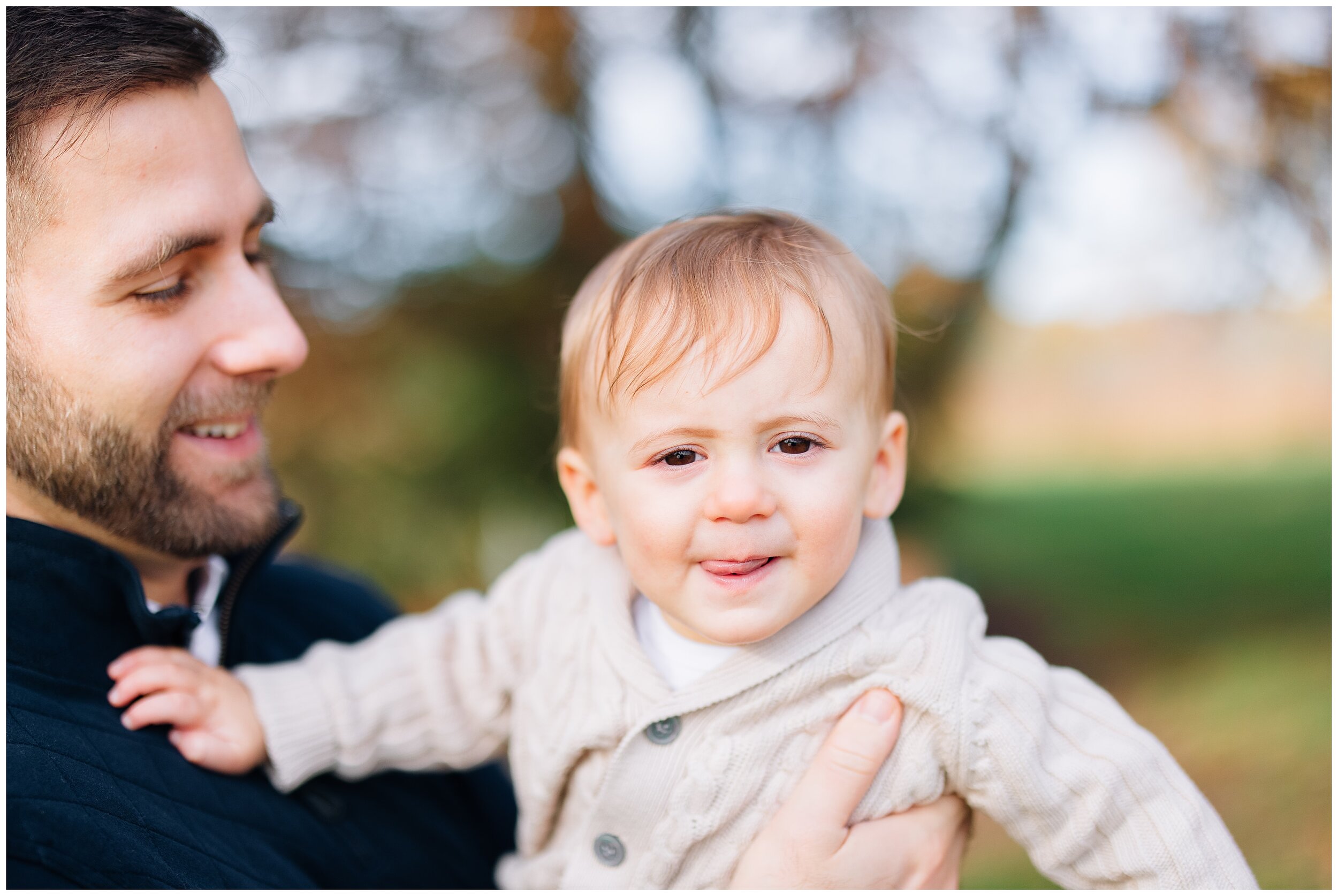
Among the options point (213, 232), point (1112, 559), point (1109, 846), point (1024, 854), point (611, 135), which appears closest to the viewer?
point (1109, 846)

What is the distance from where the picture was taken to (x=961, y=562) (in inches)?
280

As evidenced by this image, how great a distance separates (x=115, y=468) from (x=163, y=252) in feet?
1.30

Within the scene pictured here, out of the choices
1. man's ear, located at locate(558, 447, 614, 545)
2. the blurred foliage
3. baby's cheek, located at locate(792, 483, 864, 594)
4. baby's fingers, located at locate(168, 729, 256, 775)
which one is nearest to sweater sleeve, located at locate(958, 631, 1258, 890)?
baby's cheek, located at locate(792, 483, 864, 594)

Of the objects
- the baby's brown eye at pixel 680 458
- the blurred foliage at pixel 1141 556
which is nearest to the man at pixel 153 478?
the baby's brown eye at pixel 680 458

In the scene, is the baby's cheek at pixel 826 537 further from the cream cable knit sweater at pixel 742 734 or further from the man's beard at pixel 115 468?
the man's beard at pixel 115 468

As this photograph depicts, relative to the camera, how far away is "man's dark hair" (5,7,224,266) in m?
1.76

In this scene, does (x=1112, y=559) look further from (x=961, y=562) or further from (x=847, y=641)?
(x=847, y=641)

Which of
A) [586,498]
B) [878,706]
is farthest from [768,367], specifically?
[878,706]

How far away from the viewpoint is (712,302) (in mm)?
1708

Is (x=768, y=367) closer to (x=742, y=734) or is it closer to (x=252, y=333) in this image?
(x=742, y=734)

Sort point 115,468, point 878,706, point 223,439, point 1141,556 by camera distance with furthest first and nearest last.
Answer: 1. point 1141,556
2. point 223,439
3. point 115,468
4. point 878,706

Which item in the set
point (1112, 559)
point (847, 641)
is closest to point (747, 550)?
point (847, 641)

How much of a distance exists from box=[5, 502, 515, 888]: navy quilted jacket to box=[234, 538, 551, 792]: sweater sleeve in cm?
9

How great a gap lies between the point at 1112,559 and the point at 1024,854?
14.6ft
